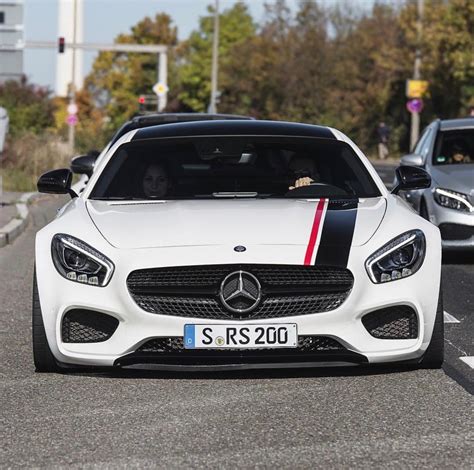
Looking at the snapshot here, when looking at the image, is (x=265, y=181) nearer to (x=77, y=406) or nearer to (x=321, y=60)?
(x=77, y=406)

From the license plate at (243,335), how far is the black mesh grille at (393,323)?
0.39m

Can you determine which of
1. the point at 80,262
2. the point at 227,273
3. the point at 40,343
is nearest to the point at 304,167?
the point at 227,273

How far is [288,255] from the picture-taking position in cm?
683

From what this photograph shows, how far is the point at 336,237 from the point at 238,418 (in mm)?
1188

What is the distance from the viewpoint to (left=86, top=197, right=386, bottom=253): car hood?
22.8 ft

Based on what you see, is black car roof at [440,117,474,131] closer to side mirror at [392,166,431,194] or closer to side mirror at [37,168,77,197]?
side mirror at [392,166,431,194]

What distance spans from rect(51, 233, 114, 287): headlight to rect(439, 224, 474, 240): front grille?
6.71m

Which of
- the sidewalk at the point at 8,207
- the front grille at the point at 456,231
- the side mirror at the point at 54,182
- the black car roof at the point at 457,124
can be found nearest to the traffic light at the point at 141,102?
the sidewalk at the point at 8,207

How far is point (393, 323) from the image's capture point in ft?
22.9

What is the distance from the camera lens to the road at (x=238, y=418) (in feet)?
18.0

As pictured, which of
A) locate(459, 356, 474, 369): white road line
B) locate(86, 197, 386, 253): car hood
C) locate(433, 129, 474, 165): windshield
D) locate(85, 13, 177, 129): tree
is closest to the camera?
locate(86, 197, 386, 253): car hood

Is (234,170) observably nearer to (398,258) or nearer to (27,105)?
(398,258)

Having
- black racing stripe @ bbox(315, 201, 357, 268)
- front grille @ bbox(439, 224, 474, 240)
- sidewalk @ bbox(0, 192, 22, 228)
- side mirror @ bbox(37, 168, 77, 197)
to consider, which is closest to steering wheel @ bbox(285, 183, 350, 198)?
black racing stripe @ bbox(315, 201, 357, 268)

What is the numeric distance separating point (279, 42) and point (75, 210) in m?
74.9
